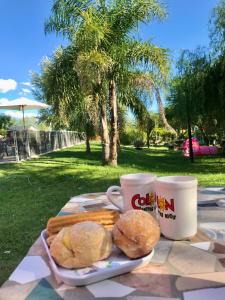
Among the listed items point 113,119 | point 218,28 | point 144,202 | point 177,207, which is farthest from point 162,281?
point 218,28

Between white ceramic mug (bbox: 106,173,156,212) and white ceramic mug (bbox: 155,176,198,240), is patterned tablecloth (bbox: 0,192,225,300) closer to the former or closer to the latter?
white ceramic mug (bbox: 155,176,198,240)

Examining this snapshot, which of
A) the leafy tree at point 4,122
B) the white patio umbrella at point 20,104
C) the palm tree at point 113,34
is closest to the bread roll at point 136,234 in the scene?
the palm tree at point 113,34

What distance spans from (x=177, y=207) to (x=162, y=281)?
366mm

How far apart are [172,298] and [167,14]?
1060 centimetres

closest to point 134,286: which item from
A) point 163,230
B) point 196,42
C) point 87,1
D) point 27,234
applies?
point 163,230

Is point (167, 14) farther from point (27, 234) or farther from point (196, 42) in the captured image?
point (27, 234)

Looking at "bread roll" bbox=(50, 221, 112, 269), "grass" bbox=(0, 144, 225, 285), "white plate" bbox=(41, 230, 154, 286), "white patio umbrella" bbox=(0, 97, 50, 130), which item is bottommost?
"grass" bbox=(0, 144, 225, 285)

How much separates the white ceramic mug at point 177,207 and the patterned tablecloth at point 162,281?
0.16 feet

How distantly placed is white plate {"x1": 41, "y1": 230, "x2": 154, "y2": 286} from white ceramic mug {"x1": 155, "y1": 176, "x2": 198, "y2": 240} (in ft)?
0.75

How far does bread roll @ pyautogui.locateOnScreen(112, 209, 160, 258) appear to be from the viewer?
3.51ft

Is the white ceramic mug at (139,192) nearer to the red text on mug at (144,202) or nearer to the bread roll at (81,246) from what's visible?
the red text on mug at (144,202)

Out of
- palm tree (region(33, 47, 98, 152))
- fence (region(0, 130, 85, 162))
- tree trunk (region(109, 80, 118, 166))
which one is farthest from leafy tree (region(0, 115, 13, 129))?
tree trunk (region(109, 80, 118, 166))

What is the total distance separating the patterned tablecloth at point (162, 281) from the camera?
921 millimetres

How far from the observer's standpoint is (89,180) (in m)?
7.68
